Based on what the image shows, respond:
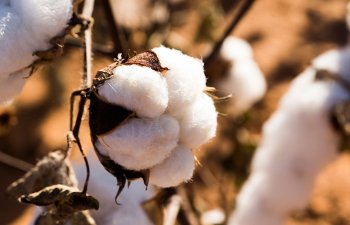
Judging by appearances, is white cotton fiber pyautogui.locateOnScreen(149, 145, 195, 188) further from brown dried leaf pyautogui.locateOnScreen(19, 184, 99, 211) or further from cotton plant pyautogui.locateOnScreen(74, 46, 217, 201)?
brown dried leaf pyautogui.locateOnScreen(19, 184, 99, 211)

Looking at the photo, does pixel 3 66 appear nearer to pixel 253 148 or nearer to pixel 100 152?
pixel 100 152

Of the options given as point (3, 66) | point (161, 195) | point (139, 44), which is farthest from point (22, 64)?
point (139, 44)

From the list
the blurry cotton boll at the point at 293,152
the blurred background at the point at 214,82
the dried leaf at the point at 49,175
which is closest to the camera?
the dried leaf at the point at 49,175

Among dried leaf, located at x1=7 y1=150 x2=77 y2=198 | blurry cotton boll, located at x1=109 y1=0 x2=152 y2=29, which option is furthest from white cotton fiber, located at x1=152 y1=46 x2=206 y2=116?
blurry cotton boll, located at x1=109 y1=0 x2=152 y2=29

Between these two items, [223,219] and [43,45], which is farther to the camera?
[223,219]

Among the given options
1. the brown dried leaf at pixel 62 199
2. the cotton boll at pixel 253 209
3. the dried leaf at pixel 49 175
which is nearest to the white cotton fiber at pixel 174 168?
the brown dried leaf at pixel 62 199

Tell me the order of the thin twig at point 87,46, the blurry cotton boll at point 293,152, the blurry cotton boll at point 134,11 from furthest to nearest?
the blurry cotton boll at point 134,11, the blurry cotton boll at point 293,152, the thin twig at point 87,46

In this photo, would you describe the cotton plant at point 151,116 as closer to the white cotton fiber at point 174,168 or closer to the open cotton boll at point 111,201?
the white cotton fiber at point 174,168
